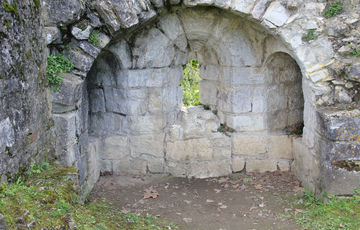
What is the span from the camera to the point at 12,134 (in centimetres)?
318

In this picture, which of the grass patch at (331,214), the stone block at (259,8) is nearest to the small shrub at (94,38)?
the stone block at (259,8)

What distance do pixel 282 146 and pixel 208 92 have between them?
135 cm

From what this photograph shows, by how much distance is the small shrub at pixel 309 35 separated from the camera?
184 inches

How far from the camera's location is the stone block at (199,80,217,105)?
6.02 metres

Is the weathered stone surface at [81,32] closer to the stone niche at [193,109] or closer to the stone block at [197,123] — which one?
the stone niche at [193,109]

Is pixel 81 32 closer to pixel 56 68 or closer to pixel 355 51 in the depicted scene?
pixel 56 68

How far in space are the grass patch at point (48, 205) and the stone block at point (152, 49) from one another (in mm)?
2018

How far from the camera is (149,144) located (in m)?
5.74

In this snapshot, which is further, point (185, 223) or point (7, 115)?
point (185, 223)

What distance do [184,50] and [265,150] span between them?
186 cm

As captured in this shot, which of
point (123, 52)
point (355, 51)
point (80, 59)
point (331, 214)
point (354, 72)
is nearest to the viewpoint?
point (80, 59)

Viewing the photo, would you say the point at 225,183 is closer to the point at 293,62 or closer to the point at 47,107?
the point at 293,62

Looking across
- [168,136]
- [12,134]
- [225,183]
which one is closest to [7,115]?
[12,134]

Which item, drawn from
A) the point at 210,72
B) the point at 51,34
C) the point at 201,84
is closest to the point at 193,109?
the point at 201,84
